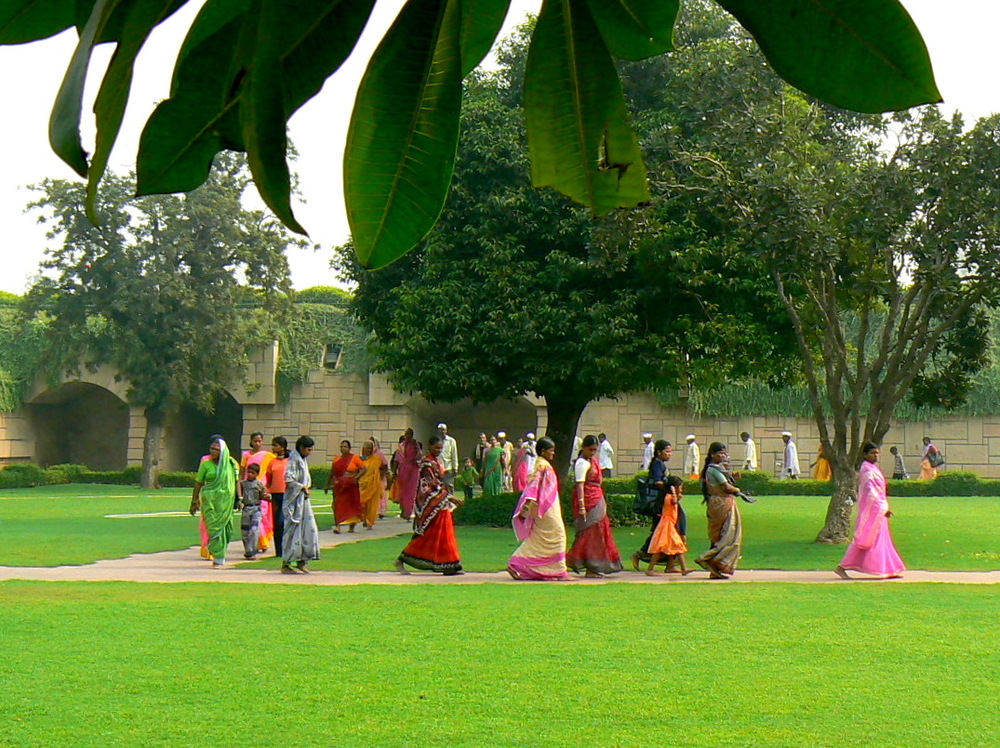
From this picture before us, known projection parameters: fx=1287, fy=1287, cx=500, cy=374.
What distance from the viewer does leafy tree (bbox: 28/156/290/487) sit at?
27141 mm

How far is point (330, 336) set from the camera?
32.9 meters

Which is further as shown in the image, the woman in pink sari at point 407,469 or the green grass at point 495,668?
the woman in pink sari at point 407,469

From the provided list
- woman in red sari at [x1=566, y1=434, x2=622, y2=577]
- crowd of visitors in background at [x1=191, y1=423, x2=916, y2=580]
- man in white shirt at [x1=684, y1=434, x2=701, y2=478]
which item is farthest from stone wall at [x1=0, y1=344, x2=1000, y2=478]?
woman in red sari at [x1=566, y1=434, x2=622, y2=577]

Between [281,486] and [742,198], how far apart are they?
5870mm

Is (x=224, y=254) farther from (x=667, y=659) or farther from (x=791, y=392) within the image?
(x=667, y=659)

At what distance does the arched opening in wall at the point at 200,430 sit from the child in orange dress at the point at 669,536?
23456 mm

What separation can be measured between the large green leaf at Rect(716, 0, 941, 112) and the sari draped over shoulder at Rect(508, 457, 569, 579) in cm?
1103

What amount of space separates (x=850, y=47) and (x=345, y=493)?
17.5 meters

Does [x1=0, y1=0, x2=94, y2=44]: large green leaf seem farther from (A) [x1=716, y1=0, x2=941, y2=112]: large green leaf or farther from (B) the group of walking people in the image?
(B) the group of walking people

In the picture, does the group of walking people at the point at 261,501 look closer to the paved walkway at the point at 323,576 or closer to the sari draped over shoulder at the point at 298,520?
the sari draped over shoulder at the point at 298,520

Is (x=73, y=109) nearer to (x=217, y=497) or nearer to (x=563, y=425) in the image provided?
(x=217, y=497)

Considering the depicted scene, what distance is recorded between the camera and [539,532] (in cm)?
1184

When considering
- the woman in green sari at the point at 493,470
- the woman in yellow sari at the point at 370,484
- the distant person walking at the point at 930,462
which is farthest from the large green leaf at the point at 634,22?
the distant person walking at the point at 930,462

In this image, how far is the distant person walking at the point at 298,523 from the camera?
12.1 meters
